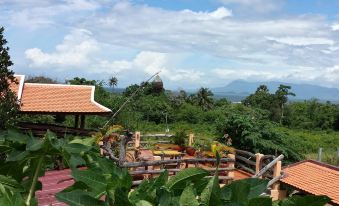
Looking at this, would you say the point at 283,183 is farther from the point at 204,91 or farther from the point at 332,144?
the point at 204,91

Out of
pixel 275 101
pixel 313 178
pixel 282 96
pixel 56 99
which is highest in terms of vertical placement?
pixel 282 96

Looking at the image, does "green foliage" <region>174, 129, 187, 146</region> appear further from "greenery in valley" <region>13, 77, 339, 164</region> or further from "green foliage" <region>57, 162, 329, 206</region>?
"green foliage" <region>57, 162, 329, 206</region>

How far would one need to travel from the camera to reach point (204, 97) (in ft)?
140

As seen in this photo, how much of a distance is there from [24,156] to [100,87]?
2172cm

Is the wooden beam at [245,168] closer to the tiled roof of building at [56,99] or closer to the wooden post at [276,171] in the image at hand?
the wooden post at [276,171]

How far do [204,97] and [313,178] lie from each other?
33395 mm

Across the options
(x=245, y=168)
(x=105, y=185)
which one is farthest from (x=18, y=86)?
(x=105, y=185)

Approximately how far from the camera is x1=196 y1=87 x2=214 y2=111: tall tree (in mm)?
41750

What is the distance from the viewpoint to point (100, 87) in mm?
22172

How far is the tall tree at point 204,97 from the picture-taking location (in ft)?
137

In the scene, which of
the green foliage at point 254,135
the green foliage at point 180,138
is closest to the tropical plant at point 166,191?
the green foliage at point 180,138

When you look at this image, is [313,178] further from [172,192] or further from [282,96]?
[282,96]

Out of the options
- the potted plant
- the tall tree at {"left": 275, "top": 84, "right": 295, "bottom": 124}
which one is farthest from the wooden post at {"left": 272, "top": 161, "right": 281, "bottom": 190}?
the tall tree at {"left": 275, "top": 84, "right": 295, "bottom": 124}

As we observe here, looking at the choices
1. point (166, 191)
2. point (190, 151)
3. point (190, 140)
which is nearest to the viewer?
point (166, 191)
